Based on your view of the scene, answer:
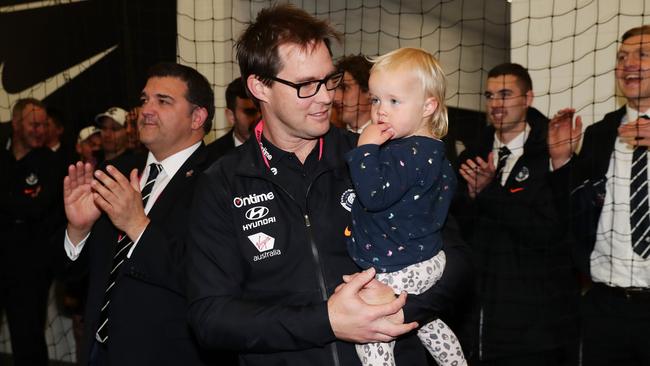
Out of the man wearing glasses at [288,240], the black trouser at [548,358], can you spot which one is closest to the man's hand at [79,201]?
the man wearing glasses at [288,240]

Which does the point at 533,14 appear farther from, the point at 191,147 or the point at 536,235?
the point at 191,147

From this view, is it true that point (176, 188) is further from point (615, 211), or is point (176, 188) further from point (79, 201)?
point (615, 211)

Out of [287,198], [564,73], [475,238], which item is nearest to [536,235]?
[475,238]

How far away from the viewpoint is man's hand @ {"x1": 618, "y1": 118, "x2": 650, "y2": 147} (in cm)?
346

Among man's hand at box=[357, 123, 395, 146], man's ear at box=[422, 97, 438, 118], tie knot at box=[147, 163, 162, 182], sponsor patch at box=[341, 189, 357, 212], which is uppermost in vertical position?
man's ear at box=[422, 97, 438, 118]

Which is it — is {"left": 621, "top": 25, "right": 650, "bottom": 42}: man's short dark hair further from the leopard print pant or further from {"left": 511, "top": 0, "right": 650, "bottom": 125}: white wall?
the leopard print pant

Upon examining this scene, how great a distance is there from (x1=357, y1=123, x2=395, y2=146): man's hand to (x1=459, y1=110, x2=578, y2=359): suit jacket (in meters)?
1.99

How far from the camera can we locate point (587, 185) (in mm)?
3771

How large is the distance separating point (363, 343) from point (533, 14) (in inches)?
148

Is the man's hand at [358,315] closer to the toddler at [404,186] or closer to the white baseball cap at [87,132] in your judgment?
the toddler at [404,186]

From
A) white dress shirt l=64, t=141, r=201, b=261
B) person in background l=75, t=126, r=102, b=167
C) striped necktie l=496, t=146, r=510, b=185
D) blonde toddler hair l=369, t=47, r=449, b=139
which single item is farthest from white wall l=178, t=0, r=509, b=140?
blonde toddler hair l=369, t=47, r=449, b=139

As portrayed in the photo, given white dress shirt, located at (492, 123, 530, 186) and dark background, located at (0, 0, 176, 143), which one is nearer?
white dress shirt, located at (492, 123, 530, 186)

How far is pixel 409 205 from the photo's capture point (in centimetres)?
206

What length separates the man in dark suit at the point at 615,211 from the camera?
350 centimetres
